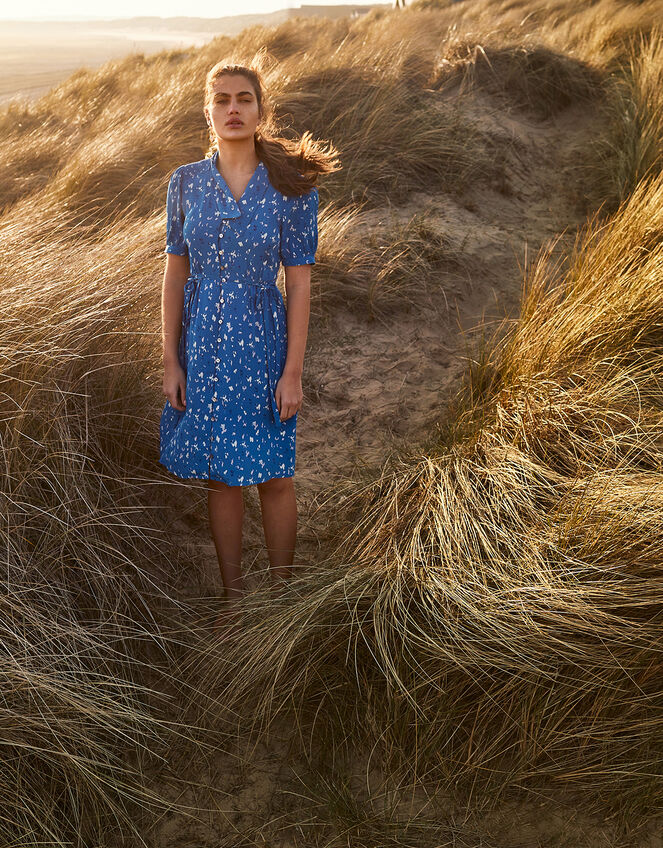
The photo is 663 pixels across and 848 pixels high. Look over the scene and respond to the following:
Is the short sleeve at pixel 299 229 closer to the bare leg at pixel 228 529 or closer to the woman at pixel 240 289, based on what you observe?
the woman at pixel 240 289

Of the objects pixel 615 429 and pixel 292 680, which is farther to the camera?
pixel 615 429

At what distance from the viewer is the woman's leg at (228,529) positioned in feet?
7.36

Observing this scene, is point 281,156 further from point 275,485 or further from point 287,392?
point 275,485

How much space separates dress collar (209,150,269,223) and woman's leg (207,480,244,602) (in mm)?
761

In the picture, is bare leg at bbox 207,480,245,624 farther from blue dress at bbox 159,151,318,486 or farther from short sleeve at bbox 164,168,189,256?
short sleeve at bbox 164,168,189,256

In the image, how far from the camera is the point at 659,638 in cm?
177

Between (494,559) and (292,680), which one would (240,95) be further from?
(292,680)

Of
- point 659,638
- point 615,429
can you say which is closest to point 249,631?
point 659,638

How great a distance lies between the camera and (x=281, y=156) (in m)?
2.12

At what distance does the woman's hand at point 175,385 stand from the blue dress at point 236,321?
0.05m

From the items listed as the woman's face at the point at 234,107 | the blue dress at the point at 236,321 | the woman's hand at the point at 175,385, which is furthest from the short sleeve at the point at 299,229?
the woman's hand at the point at 175,385

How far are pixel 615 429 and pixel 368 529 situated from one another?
0.84 meters

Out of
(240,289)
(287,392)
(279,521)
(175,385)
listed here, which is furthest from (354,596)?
(240,289)

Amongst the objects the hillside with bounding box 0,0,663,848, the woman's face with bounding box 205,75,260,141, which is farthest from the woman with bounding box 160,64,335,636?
the hillside with bounding box 0,0,663,848
